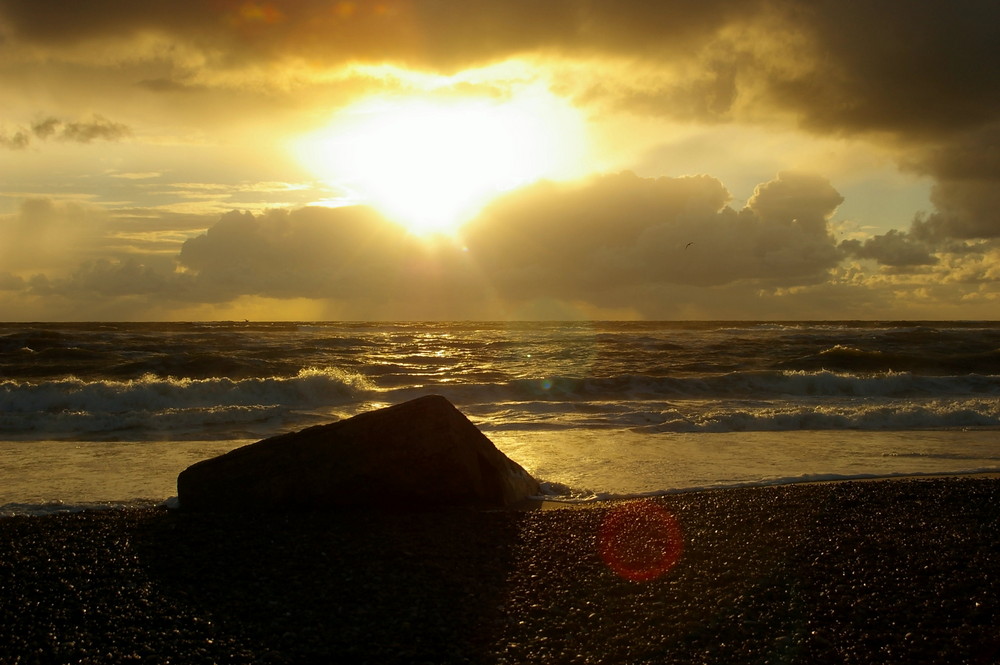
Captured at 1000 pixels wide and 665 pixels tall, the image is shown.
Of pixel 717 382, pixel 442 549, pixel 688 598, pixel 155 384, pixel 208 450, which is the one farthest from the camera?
pixel 717 382

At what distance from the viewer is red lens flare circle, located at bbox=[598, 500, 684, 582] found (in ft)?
21.8

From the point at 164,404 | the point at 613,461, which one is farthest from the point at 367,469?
the point at 164,404

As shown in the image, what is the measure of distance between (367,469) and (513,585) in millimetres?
3299

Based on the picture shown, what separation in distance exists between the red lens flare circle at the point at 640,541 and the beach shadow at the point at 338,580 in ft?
3.17

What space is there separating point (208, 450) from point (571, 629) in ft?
31.3

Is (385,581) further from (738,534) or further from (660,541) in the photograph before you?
(738,534)

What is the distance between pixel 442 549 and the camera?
7230mm

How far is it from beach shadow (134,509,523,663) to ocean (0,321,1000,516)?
2199mm

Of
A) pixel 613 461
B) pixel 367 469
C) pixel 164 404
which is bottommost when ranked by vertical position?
pixel 164 404

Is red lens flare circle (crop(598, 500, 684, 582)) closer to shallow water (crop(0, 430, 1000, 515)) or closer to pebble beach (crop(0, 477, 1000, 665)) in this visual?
pebble beach (crop(0, 477, 1000, 665))

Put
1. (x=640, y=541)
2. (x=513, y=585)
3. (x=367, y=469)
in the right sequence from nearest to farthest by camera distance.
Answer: (x=513, y=585), (x=640, y=541), (x=367, y=469)

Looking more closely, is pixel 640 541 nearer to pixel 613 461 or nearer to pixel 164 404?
pixel 613 461

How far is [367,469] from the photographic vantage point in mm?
9047

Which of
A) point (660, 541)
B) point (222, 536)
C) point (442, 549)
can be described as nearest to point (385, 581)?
point (442, 549)
